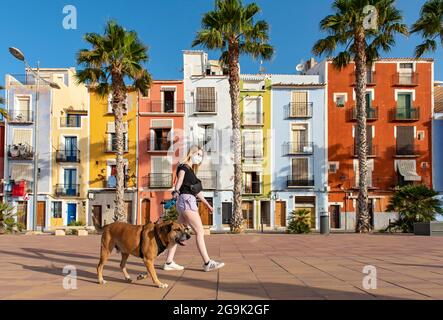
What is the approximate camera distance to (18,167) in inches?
1654

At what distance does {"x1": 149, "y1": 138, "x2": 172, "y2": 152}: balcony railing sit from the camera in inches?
1657

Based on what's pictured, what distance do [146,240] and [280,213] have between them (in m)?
35.9

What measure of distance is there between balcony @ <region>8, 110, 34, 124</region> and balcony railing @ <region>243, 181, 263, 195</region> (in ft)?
64.1

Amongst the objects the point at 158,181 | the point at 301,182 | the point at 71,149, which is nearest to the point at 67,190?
the point at 71,149

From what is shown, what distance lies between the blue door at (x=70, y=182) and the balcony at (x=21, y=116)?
5.53 meters

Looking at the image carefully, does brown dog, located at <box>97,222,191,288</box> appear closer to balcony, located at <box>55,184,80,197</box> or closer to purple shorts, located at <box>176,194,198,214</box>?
purple shorts, located at <box>176,194,198,214</box>

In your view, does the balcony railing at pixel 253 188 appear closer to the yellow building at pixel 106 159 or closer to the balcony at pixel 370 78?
the yellow building at pixel 106 159

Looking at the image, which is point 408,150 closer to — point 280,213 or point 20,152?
point 280,213

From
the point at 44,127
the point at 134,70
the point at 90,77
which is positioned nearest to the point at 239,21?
the point at 134,70

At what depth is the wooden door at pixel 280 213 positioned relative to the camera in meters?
41.3

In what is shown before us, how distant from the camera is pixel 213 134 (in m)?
42.3

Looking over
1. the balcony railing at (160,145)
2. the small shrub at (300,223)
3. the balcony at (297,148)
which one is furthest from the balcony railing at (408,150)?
the small shrub at (300,223)
